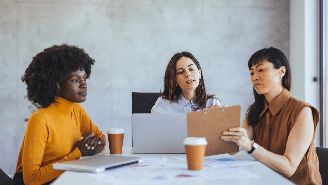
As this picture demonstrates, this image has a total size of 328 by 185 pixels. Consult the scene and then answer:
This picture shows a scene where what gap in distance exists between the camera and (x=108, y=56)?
3369mm

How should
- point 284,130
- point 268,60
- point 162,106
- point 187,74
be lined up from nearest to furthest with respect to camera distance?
point 284,130, point 268,60, point 187,74, point 162,106

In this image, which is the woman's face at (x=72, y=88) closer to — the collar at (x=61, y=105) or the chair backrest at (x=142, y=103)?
the collar at (x=61, y=105)

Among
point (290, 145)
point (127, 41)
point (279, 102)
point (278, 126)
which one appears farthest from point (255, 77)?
point (127, 41)

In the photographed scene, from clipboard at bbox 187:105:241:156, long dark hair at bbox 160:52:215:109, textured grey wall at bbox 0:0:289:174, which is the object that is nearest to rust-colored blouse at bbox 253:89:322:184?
clipboard at bbox 187:105:241:156

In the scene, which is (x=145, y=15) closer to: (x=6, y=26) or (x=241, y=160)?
(x=6, y=26)

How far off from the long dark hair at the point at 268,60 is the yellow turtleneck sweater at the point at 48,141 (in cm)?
95

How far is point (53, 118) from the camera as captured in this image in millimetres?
1364

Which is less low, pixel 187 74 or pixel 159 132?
pixel 187 74

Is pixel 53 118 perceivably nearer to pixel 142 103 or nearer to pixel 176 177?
pixel 176 177

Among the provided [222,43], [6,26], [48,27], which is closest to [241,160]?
[222,43]

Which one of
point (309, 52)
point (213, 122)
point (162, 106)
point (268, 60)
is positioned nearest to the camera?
point (213, 122)

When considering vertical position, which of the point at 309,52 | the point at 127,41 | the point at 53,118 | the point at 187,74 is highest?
the point at 127,41

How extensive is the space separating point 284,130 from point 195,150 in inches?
23.4

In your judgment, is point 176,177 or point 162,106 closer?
point 176,177
